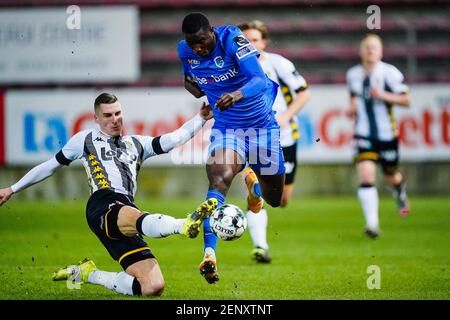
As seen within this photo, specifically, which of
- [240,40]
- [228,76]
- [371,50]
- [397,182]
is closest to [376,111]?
[371,50]

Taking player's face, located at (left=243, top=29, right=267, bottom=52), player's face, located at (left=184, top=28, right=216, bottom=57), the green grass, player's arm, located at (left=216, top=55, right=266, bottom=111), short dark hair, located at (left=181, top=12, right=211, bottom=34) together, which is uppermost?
player's face, located at (left=243, top=29, right=267, bottom=52)

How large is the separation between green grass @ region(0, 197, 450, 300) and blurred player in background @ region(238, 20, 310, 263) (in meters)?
0.29

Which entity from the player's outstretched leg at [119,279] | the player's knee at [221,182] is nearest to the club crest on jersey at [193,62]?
the player's knee at [221,182]

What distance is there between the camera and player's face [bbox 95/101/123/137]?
6988mm

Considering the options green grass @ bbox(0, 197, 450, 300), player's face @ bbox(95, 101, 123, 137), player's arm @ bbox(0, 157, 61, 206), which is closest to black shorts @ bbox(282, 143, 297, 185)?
green grass @ bbox(0, 197, 450, 300)

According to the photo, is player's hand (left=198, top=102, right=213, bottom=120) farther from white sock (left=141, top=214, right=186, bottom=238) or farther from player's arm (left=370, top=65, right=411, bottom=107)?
player's arm (left=370, top=65, right=411, bottom=107)

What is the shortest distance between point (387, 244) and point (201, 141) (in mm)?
4915

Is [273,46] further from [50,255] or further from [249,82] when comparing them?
[249,82]

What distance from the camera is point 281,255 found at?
9.57 m

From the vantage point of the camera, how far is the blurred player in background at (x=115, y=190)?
264 inches

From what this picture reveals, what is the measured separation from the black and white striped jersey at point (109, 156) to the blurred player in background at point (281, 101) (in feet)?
6.86

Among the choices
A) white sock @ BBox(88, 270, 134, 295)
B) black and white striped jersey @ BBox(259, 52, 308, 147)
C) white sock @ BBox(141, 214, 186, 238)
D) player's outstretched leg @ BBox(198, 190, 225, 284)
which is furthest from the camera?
black and white striped jersey @ BBox(259, 52, 308, 147)

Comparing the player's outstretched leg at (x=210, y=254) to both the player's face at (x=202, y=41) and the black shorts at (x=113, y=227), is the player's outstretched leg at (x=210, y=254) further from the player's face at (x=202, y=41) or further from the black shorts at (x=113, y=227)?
the player's face at (x=202, y=41)

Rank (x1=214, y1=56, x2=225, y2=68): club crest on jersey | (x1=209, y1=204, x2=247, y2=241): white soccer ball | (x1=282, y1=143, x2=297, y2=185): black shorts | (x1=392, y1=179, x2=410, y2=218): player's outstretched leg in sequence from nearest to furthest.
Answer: (x1=209, y1=204, x2=247, y2=241): white soccer ball < (x1=214, y1=56, x2=225, y2=68): club crest on jersey < (x1=282, y1=143, x2=297, y2=185): black shorts < (x1=392, y1=179, x2=410, y2=218): player's outstretched leg
